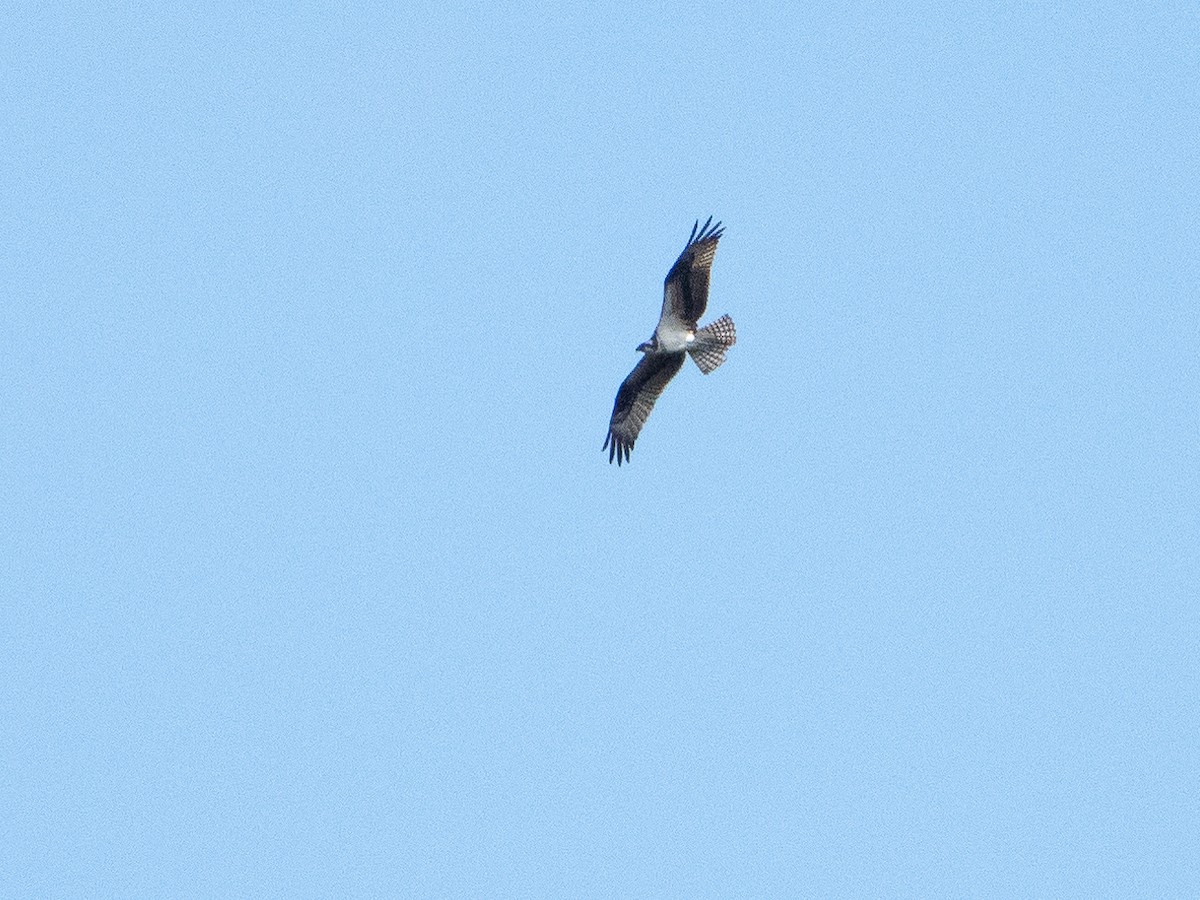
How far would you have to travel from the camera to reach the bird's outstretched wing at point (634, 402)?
105ft

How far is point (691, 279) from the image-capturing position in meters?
30.2

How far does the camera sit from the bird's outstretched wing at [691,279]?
98.1ft

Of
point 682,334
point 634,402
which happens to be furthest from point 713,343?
point 634,402

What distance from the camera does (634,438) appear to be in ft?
107

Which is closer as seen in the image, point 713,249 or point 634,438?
point 713,249

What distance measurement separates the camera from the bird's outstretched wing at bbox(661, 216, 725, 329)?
29906 mm

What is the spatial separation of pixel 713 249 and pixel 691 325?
1.17 meters

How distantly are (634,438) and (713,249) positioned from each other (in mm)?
3677

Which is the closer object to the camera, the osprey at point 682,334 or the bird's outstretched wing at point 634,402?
the osprey at point 682,334

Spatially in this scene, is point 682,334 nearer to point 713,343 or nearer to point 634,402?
point 713,343

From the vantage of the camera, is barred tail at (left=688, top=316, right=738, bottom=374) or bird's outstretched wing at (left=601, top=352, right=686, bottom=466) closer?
barred tail at (left=688, top=316, right=738, bottom=374)

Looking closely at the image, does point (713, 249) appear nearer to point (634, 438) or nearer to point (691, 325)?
point (691, 325)

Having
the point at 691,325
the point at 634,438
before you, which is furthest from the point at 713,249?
the point at 634,438

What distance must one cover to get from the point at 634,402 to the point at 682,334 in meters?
2.05
